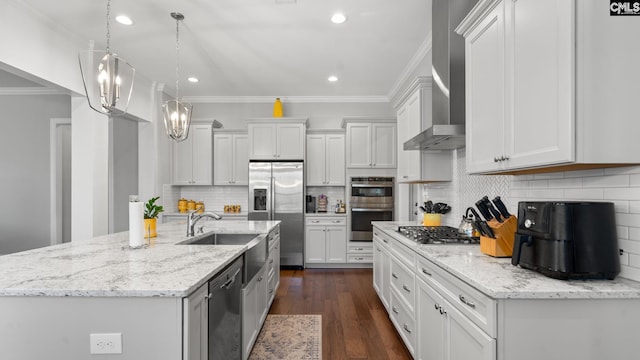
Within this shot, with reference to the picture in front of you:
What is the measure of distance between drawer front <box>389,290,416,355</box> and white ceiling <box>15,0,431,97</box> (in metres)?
2.66

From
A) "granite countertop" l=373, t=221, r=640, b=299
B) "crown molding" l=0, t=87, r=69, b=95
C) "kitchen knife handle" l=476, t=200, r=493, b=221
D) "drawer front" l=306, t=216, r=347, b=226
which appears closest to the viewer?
"granite countertop" l=373, t=221, r=640, b=299

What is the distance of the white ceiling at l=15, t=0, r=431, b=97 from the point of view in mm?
2967

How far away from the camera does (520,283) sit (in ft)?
4.38

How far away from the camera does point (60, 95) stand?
5.15m

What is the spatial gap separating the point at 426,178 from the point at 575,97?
83.2 inches

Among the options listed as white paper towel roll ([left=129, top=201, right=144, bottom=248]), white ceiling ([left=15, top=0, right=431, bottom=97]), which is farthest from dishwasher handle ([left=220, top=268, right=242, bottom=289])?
white ceiling ([left=15, top=0, right=431, bottom=97])

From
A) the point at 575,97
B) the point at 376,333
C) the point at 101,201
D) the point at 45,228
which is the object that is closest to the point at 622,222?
the point at 575,97

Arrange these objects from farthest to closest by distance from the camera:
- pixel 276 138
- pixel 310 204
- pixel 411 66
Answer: pixel 310 204 < pixel 276 138 < pixel 411 66

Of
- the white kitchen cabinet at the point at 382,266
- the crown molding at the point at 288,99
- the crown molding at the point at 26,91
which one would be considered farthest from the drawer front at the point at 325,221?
the crown molding at the point at 26,91

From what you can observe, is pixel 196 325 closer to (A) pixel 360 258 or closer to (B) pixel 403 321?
(B) pixel 403 321

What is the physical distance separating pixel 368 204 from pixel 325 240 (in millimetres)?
922

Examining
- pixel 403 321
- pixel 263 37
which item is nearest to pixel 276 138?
pixel 263 37

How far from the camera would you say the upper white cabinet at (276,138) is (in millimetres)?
5329

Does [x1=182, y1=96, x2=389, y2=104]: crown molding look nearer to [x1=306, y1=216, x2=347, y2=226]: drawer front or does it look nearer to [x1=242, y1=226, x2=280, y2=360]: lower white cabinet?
[x1=306, y1=216, x2=347, y2=226]: drawer front
